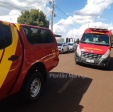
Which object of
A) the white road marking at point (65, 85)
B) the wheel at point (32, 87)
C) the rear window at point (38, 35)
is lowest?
the white road marking at point (65, 85)

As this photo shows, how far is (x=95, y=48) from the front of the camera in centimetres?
1302

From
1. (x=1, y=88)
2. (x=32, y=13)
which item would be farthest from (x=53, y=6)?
(x=1, y=88)

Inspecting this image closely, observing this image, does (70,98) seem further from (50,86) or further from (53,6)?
(53,6)

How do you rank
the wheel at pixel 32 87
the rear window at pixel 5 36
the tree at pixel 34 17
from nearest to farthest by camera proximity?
the rear window at pixel 5 36 → the wheel at pixel 32 87 → the tree at pixel 34 17

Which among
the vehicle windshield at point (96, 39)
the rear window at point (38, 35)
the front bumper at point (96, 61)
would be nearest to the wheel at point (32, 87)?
the rear window at point (38, 35)

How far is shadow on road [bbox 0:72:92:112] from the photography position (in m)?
5.48

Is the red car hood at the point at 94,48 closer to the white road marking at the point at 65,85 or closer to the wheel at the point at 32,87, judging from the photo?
the white road marking at the point at 65,85

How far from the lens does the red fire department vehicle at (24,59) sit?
178 inches

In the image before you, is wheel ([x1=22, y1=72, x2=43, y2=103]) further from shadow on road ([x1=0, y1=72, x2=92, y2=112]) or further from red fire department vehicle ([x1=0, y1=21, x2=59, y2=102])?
shadow on road ([x1=0, y1=72, x2=92, y2=112])

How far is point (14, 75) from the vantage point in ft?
15.7

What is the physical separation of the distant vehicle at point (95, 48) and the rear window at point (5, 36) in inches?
337

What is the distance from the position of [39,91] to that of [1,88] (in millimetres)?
1843

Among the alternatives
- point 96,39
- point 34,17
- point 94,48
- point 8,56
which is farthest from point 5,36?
point 34,17

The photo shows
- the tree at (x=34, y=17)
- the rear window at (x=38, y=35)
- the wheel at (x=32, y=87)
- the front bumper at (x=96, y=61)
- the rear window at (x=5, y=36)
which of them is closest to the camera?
the rear window at (x=5, y=36)
